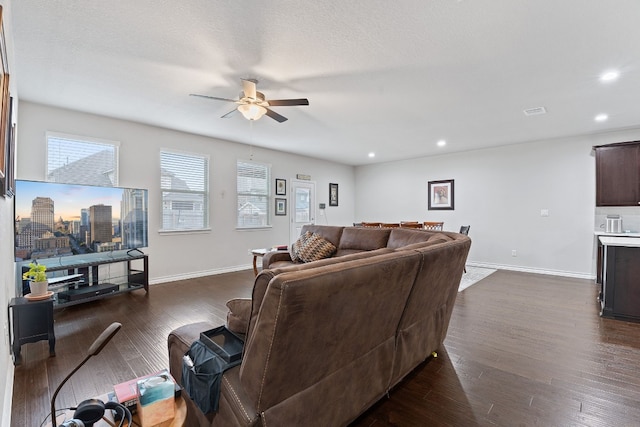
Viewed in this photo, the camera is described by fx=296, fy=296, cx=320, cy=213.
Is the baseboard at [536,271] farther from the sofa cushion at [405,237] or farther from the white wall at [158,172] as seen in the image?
the white wall at [158,172]

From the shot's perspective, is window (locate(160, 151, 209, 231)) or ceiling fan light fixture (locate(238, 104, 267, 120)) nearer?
ceiling fan light fixture (locate(238, 104, 267, 120))

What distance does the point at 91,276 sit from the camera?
4.09m

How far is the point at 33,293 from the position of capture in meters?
2.56

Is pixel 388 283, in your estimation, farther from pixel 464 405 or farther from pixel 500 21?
pixel 500 21

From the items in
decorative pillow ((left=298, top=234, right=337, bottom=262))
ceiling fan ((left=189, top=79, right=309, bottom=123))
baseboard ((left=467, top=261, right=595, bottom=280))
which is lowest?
baseboard ((left=467, top=261, right=595, bottom=280))

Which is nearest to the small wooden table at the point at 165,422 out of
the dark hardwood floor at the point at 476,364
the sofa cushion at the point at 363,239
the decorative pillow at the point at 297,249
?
the dark hardwood floor at the point at 476,364

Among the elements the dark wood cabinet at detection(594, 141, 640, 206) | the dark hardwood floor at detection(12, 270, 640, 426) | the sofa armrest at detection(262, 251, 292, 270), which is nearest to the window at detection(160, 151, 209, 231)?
the dark hardwood floor at detection(12, 270, 640, 426)

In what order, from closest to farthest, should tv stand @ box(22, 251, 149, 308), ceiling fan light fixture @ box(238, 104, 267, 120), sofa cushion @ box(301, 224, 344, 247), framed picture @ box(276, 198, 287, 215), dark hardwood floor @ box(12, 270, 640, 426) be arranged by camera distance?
dark hardwood floor @ box(12, 270, 640, 426)
ceiling fan light fixture @ box(238, 104, 267, 120)
tv stand @ box(22, 251, 149, 308)
sofa cushion @ box(301, 224, 344, 247)
framed picture @ box(276, 198, 287, 215)

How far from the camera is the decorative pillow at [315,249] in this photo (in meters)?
4.31

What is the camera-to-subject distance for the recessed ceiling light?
298 cm

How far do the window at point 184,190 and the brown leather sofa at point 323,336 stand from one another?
13.2ft

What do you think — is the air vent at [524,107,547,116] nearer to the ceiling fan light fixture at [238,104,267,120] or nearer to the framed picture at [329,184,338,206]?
the ceiling fan light fixture at [238,104,267,120]

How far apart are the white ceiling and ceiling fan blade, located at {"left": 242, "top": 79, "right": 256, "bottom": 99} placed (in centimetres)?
12

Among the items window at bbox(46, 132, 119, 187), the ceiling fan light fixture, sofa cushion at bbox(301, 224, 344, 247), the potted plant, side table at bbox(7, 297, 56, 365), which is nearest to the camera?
side table at bbox(7, 297, 56, 365)
